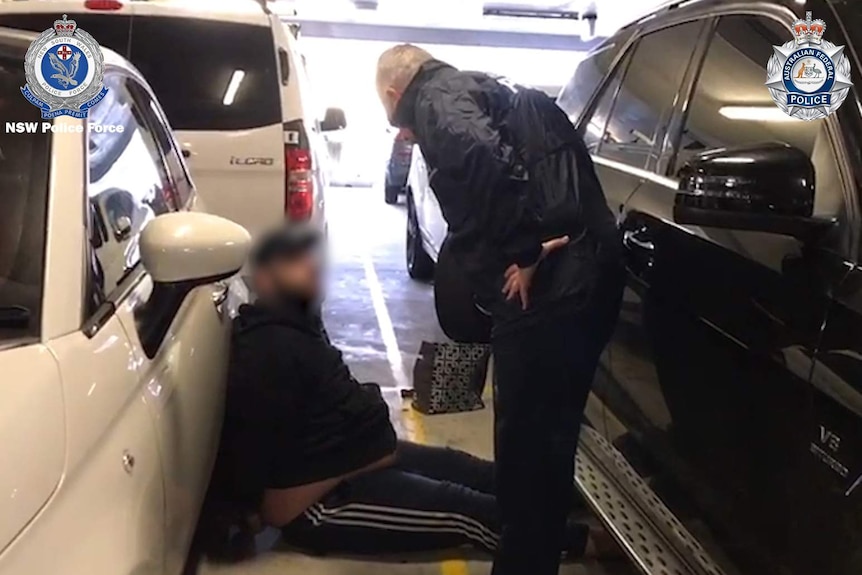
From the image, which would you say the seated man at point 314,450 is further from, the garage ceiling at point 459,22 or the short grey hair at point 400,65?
the garage ceiling at point 459,22

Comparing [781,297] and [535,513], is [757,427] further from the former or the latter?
[535,513]

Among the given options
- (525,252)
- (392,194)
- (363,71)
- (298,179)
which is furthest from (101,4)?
(363,71)

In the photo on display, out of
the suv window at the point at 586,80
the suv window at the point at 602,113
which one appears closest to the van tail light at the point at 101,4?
the suv window at the point at 586,80

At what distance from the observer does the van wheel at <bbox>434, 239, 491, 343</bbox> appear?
9.35 ft

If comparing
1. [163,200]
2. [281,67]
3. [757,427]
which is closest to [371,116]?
[281,67]

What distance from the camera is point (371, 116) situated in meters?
13.6

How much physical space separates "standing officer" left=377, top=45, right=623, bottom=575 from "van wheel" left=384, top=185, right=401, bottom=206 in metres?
10.0

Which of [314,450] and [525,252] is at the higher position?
[525,252]

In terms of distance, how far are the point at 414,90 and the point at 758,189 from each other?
0.99 meters

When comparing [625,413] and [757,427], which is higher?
[757,427]

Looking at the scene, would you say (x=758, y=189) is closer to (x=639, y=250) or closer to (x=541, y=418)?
(x=639, y=250)

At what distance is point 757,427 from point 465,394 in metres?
2.50

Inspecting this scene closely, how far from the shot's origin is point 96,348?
157cm

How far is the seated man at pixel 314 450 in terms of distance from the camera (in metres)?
2.70
